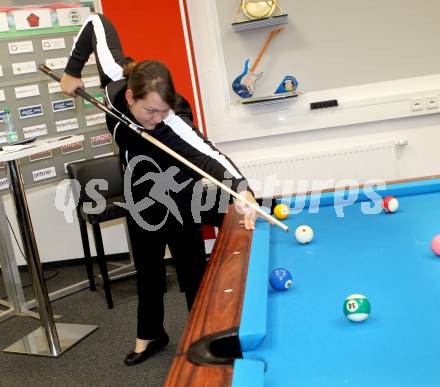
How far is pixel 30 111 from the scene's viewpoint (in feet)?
11.5

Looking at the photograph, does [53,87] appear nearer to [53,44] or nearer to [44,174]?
[53,44]

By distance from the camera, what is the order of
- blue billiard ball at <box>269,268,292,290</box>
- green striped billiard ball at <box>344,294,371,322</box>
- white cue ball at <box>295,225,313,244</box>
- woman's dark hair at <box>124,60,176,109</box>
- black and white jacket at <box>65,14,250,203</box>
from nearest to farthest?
green striped billiard ball at <box>344,294,371,322</box>, blue billiard ball at <box>269,268,292,290</box>, white cue ball at <box>295,225,313,244</box>, woman's dark hair at <box>124,60,176,109</box>, black and white jacket at <box>65,14,250,203</box>

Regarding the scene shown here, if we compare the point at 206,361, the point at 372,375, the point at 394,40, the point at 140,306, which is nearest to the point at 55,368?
→ the point at 140,306

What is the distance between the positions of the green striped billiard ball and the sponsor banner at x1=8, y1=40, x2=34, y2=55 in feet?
9.68

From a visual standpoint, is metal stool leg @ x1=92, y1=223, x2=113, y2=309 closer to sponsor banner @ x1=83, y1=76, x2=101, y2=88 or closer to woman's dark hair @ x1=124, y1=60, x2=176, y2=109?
sponsor banner @ x1=83, y1=76, x2=101, y2=88

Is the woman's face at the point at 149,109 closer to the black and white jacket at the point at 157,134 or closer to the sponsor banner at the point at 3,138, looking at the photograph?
the black and white jacket at the point at 157,134

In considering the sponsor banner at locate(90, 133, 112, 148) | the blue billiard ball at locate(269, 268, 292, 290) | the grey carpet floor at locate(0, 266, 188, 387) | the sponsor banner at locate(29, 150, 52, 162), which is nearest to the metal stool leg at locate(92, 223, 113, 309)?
the grey carpet floor at locate(0, 266, 188, 387)

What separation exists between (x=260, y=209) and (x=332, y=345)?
36.0 inches

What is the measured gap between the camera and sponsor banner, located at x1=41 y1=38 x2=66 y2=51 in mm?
3555

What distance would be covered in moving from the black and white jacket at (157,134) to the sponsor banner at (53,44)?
1.12m

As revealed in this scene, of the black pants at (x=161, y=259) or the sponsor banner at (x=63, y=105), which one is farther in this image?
the sponsor banner at (x=63, y=105)

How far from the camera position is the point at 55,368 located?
8.79ft

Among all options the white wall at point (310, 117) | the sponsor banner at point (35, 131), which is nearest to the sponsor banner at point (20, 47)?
the sponsor banner at point (35, 131)

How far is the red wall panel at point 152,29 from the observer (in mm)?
3463
